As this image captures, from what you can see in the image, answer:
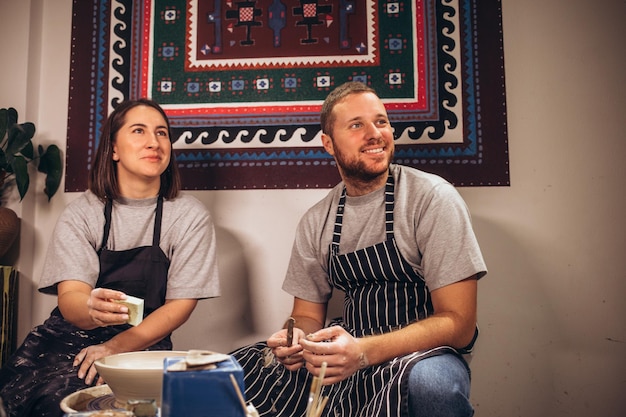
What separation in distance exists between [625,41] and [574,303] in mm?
1235

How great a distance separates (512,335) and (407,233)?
888 millimetres

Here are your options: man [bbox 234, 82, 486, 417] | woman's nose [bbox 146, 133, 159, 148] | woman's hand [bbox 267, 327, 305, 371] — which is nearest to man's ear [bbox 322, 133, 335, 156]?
man [bbox 234, 82, 486, 417]

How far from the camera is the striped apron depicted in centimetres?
176

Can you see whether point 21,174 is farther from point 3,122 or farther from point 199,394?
point 199,394

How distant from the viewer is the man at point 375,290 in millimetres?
1641

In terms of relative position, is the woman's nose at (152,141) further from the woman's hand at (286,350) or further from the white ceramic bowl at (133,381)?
the white ceramic bowl at (133,381)

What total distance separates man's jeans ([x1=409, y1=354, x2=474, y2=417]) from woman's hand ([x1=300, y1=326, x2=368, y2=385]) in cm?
19

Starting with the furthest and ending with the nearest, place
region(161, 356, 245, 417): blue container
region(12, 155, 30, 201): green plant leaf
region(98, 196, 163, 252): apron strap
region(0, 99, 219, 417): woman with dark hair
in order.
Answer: region(12, 155, 30, 201): green plant leaf, region(98, 196, 163, 252): apron strap, region(0, 99, 219, 417): woman with dark hair, region(161, 356, 245, 417): blue container

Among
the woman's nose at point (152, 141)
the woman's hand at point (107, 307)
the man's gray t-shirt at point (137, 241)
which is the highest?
the woman's nose at point (152, 141)

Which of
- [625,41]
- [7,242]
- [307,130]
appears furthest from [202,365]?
[625,41]

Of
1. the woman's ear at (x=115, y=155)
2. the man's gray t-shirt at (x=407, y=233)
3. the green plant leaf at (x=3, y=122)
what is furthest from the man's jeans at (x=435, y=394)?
the green plant leaf at (x=3, y=122)

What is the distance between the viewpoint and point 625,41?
2.64 meters

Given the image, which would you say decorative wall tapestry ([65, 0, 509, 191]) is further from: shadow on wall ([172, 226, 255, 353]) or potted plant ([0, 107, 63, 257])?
shadow on wall ([172, 226, 255, 353])

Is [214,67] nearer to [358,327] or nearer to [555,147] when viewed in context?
[358,327]
